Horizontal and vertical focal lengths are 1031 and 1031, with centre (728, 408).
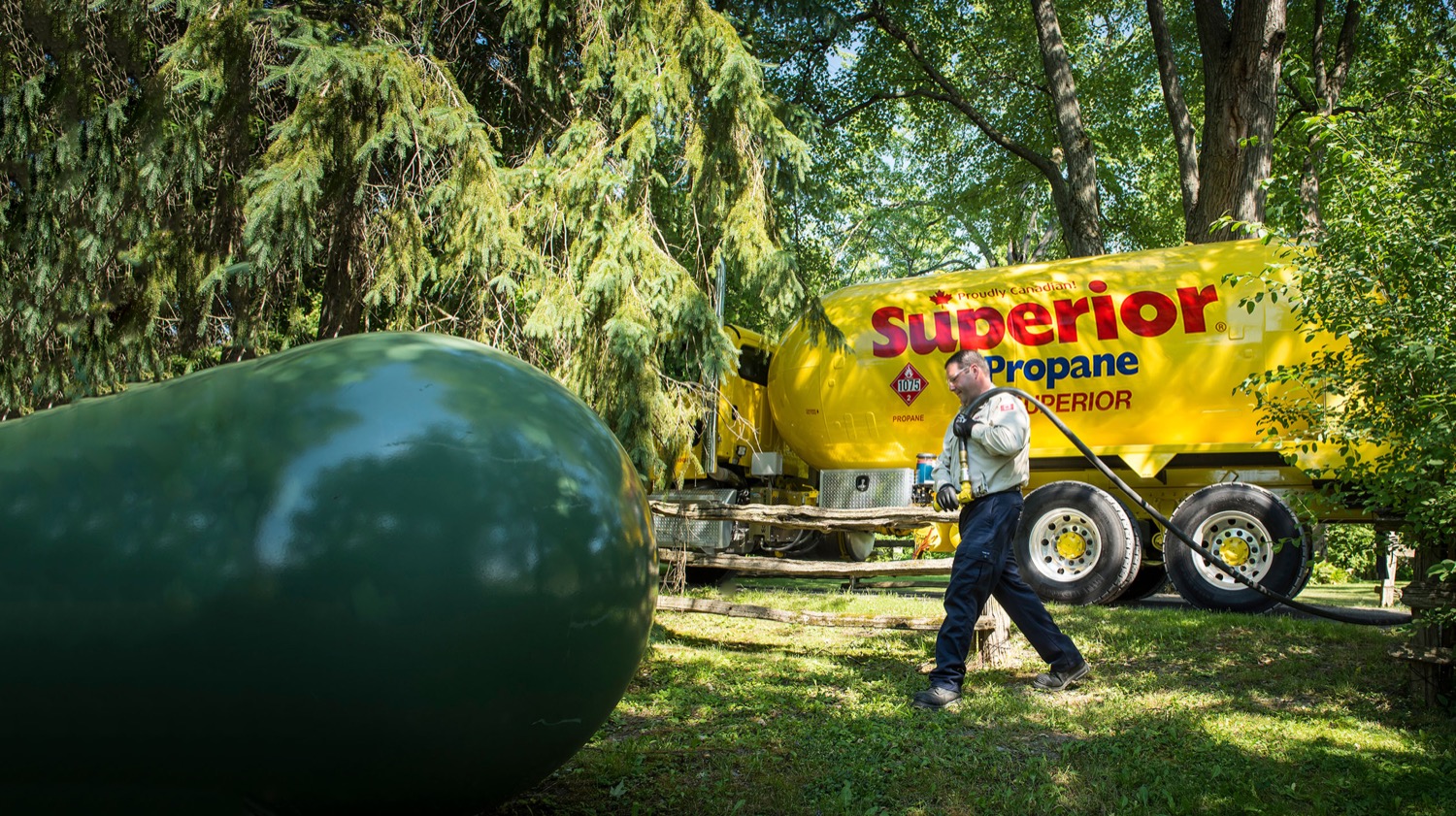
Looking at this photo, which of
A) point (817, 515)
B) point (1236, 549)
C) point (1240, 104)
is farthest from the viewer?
point (1240, 104)

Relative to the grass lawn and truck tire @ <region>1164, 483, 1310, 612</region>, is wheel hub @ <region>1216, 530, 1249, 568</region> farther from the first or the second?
the grass lawn

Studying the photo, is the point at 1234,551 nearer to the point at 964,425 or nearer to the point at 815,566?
the point at 815,566

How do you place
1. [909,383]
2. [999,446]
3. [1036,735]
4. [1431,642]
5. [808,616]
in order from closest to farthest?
[1036,735] → [1431,642] → [999,446] → [808,616] → [909,383]

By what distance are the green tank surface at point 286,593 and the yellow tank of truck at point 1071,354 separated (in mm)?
5789

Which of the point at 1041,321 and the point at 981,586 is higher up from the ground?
the point at 1041,321

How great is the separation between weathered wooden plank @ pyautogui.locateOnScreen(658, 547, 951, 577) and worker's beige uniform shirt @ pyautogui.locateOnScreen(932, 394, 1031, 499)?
1256 mm

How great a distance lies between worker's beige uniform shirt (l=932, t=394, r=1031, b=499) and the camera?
202 inches

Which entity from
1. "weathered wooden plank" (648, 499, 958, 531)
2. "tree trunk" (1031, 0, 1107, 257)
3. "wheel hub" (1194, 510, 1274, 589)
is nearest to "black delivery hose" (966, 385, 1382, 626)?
"weathered wooden plank" (648, 499, 958, 531)

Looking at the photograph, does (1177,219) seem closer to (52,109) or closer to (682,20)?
(682,20)

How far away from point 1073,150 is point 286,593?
40.3ft

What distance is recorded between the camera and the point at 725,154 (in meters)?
6.72

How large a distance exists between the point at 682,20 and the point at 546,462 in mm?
4858

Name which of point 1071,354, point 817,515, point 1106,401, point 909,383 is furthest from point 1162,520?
point 909,383

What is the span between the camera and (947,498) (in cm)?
550
